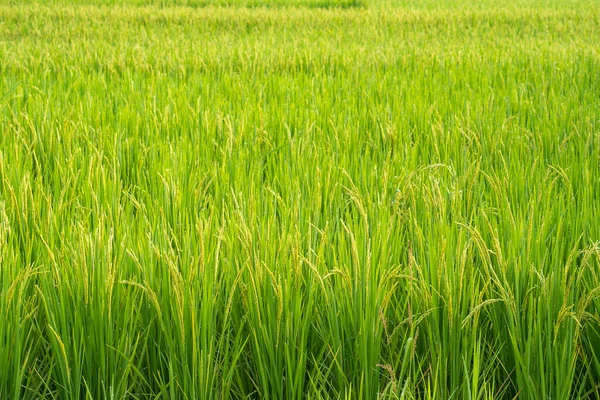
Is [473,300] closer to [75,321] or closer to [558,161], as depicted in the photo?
[75,321]

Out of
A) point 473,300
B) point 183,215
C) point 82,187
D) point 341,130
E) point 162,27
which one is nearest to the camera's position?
point 473,300

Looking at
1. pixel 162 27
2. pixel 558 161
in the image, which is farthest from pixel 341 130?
pixel 162 27

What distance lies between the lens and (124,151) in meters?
2.22

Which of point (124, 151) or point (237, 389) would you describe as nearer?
point (237, 389)

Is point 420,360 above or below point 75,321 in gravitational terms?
below

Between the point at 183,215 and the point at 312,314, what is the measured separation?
478 mm

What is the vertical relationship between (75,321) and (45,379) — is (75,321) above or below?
above

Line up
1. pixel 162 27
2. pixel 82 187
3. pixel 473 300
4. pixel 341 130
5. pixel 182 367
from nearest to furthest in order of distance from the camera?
pixel 182 367 < pixel 473 300 < pixel 82 187 < pixel 341 130 < pixel 162 27

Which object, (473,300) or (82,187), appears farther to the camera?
(82,187)

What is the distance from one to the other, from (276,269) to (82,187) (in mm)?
726

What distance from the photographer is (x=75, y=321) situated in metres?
1.13

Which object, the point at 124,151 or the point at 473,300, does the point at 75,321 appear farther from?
the point at 124,151

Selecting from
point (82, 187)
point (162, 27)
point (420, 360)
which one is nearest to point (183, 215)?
point (82, 187)

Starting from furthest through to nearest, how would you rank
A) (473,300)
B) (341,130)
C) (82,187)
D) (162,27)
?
(162,27), (341,130), (82,187), (473,300)
